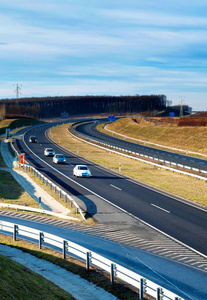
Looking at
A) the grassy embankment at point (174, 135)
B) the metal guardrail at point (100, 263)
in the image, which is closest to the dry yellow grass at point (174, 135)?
the grassy embankment at point (174, 135)

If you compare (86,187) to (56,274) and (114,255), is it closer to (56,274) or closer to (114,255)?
(114,255)

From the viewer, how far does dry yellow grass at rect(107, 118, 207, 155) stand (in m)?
74.0

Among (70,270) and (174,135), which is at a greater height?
(174,135)

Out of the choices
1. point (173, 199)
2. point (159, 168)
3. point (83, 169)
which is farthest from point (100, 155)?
point (173, 199)

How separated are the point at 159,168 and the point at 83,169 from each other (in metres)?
11.4

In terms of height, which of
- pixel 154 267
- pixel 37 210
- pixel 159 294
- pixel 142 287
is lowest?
pixel 37 210

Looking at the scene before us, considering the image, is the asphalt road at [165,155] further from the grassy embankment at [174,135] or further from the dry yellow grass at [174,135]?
the dry yellow grass at [174,135]

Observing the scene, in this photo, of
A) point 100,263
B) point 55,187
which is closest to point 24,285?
point 100,263

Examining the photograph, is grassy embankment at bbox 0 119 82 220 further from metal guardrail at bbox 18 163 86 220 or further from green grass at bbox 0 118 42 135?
green grass at bbox 0 118 42 135

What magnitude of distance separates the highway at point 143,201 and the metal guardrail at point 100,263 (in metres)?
5.99

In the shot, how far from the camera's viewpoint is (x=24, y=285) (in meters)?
11.8

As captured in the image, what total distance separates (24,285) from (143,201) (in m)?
18.3

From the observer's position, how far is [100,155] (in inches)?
2393

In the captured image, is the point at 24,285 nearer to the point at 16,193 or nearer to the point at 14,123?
the point at 16,193
